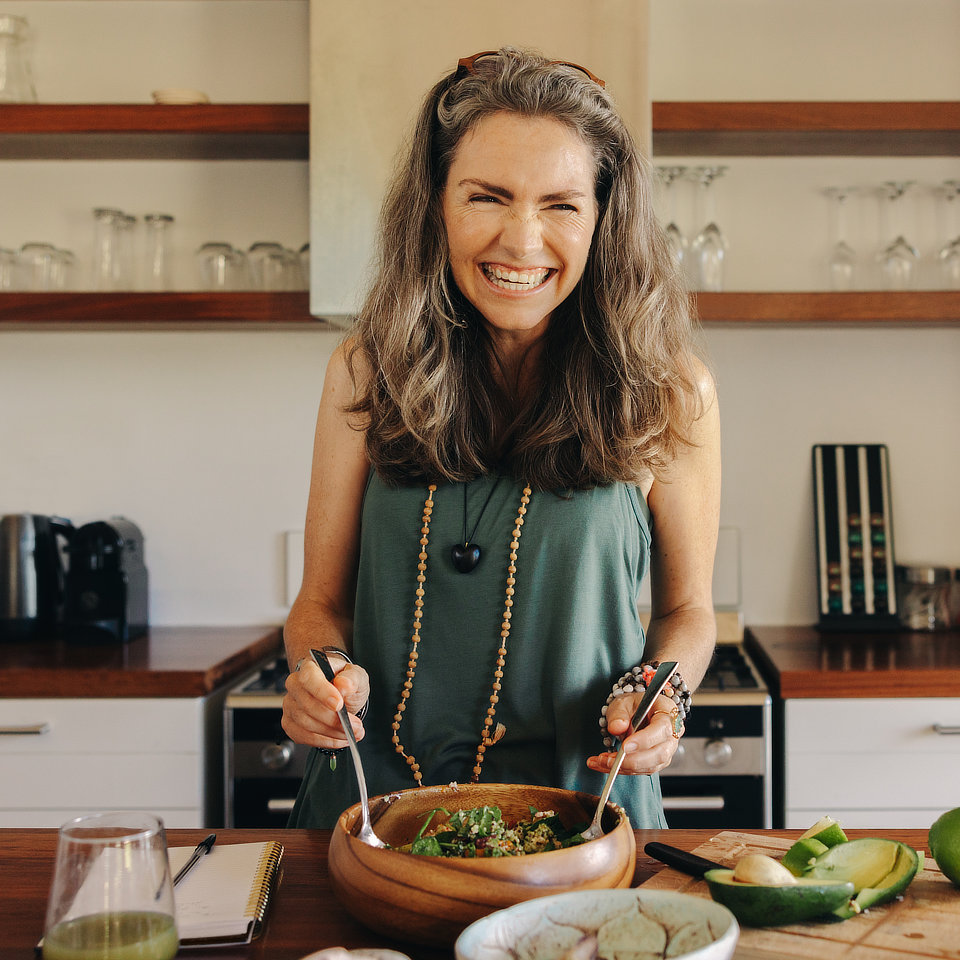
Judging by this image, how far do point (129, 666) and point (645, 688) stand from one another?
134 cm

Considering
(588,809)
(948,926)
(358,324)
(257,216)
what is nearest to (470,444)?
(358,324)

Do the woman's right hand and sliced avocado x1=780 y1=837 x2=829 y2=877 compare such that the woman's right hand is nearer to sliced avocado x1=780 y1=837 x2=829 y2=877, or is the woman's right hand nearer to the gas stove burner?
sliced avocado x1=780 y1=837 x2=829 y2=877

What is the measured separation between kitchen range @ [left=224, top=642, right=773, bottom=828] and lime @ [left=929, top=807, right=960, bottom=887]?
1174 mm

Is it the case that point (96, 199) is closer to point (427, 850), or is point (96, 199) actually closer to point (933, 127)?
point (933, 127)

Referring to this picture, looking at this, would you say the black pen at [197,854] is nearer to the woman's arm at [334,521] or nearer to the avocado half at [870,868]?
the woman's arm at [334,521]

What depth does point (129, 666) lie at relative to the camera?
6.76 feet

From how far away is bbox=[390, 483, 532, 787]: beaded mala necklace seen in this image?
1.16 meters

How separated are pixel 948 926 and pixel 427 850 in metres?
0.38

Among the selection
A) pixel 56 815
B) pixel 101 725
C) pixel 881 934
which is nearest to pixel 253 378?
pixel 101 725

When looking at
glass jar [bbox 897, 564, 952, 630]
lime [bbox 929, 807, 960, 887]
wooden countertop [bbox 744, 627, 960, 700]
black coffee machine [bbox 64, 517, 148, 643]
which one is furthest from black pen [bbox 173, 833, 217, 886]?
glass jar [bbox 897, 564, 952, 630]

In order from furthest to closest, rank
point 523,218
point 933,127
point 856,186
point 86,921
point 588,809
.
A: point 856,186 → point 933,127 → point 523,218 → point 588,809 → point 86,921

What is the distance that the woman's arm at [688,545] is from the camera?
124cm

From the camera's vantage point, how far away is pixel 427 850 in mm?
759

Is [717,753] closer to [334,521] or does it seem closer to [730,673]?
[730,673]
